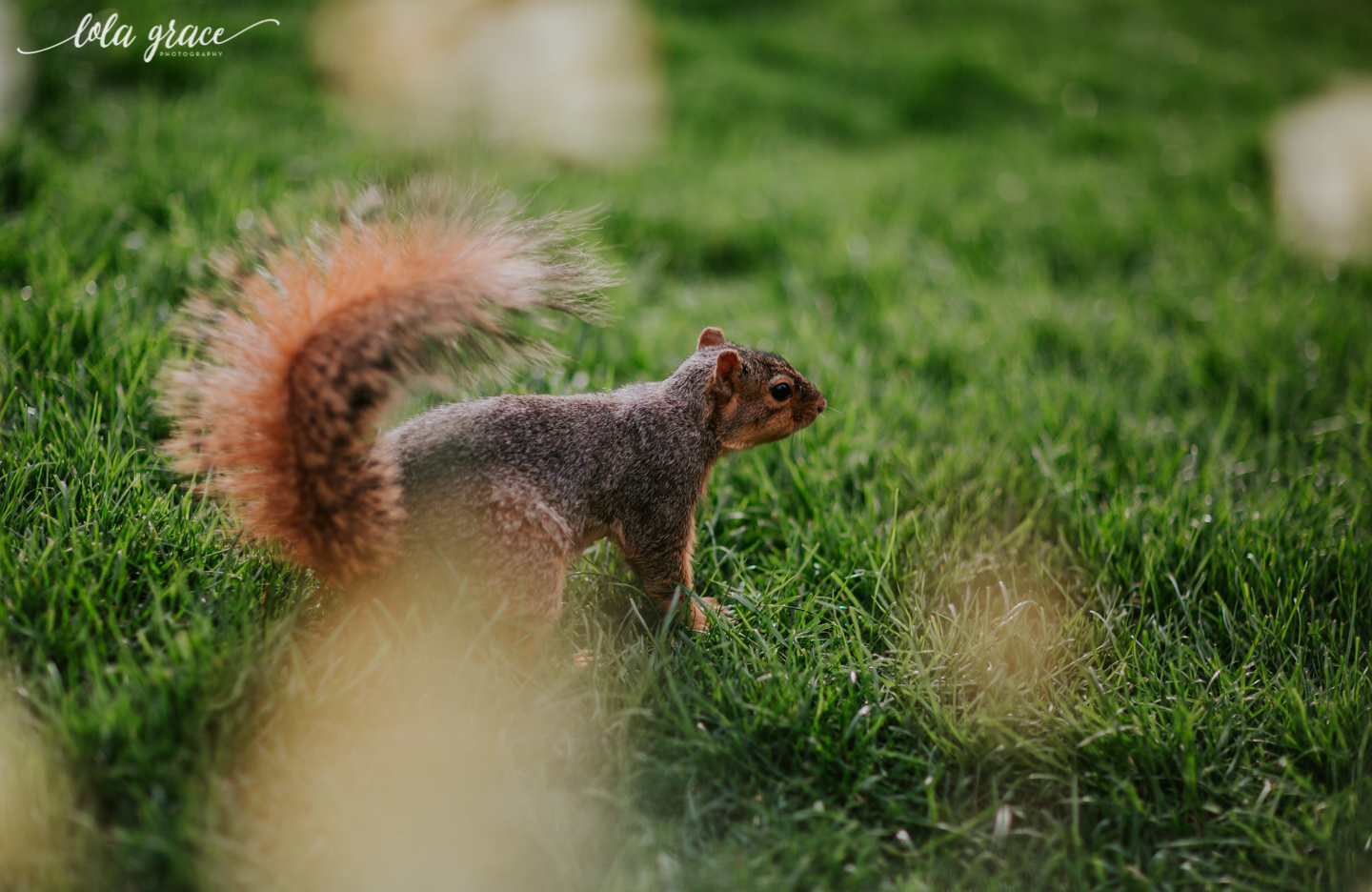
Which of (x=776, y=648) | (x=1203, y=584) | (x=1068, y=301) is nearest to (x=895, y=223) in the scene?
(x=1068, y=301)

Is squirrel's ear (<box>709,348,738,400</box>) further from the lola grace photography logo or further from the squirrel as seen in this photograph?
the lola grace photography logo

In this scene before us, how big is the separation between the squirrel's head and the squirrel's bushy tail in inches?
21.5

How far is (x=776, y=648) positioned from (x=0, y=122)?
3.94 metres

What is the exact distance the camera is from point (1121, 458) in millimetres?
2971

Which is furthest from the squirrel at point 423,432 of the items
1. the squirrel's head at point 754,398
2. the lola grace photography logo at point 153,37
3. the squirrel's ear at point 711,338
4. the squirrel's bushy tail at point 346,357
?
the lola grace photography logo at point 153,37

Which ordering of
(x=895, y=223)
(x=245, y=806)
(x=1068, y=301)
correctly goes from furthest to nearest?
(x=895, y=223) → (x=1068, y=301) → (x=245, y=806)

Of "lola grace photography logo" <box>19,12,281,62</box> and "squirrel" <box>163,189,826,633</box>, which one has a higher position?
"lola grace photography logo" <box>19,12,281,62</box>

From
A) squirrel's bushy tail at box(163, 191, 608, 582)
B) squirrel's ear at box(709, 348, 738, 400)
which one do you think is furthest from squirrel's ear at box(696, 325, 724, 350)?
squirrel's bushy tail at box(163, 191, 608, 582)

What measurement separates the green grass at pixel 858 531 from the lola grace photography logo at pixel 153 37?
0.10 meters

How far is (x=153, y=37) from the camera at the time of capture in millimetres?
4438

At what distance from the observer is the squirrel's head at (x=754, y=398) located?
2.18m

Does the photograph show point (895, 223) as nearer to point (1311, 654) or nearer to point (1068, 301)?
point (1068, 301)

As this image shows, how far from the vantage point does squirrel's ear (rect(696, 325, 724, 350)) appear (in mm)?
2445

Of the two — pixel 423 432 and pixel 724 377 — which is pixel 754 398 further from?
pixel 423 432
